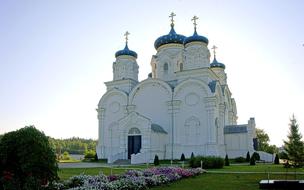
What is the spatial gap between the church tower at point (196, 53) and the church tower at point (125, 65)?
818 centimetres

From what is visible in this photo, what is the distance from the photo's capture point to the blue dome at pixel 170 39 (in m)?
44.1

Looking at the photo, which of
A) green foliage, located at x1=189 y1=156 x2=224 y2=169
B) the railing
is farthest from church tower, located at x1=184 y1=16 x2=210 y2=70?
green foliage, located at x1=189 y1=156 x2=224 y2=169

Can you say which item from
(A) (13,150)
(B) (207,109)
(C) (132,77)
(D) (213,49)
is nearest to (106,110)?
(C) (132,77)

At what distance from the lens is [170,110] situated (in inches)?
1528

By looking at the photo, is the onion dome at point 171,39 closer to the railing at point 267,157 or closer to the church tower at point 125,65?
the church tower at point 125,65

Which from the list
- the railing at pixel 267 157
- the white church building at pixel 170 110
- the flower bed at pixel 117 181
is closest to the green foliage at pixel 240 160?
the white church building at pixel 170 110

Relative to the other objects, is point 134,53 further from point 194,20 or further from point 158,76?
point 194,20

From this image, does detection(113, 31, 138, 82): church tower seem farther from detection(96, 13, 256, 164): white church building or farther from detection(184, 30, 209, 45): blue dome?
detection(184, 30, 209, 45): blue dome

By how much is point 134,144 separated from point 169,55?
12.7m

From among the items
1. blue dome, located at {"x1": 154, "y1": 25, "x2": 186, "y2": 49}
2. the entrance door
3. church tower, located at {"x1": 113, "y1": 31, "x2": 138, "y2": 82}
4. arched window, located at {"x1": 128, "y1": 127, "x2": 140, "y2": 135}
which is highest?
blue dome, located at {"x1": 154, "y1": 25, "x2": 186, "y2": 49}

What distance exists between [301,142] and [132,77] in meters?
24.5

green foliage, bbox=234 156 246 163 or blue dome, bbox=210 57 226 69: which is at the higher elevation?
blue dome, bbox=210 57 226 69

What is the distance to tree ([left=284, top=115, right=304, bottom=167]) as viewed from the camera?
23.4 m

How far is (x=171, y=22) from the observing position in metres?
45.8
